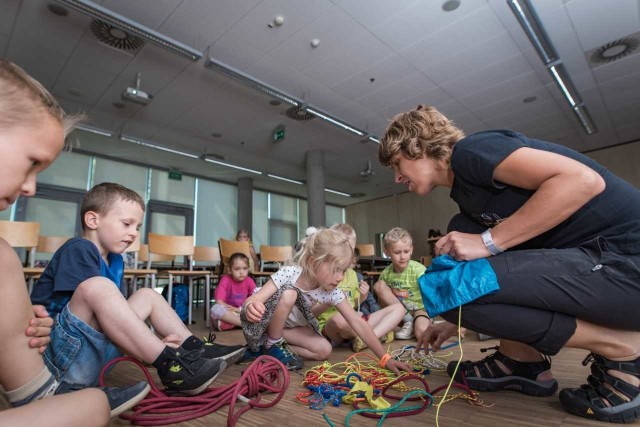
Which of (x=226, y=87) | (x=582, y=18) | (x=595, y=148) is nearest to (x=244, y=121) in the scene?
(x=226, y=87)

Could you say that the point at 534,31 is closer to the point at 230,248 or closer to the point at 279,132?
the point at 279,132

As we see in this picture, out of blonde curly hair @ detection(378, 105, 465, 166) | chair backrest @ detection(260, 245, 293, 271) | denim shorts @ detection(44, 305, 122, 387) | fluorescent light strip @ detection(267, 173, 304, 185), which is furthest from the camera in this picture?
fluorescent light strip @ detection(267, 173, 304, 185)

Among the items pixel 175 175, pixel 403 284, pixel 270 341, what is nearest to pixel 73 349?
pixel 270 341

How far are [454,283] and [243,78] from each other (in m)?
3.96

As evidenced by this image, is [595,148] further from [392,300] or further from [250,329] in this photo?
[250,329]

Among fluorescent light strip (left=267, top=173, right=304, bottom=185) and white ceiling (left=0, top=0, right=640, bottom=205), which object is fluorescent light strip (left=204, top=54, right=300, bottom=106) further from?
fluorescent light strip (left=267, top=173, right=304, bottom=185)

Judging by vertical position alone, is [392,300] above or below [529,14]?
below

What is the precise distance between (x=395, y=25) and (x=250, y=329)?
349 centimetres

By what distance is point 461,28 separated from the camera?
3.78m

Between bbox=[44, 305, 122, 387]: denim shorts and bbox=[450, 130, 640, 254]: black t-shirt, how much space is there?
1.17 meters

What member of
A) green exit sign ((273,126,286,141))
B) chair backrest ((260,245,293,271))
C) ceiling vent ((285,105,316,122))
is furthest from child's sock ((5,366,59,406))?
green exit sign ((273,126,286,141))

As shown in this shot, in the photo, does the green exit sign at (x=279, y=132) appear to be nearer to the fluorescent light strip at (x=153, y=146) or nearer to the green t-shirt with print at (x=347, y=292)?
the fluorescent light strip at (x=153, y=146)

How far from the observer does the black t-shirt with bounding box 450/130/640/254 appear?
89cm

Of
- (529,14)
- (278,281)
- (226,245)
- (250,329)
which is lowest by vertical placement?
(250,329)
